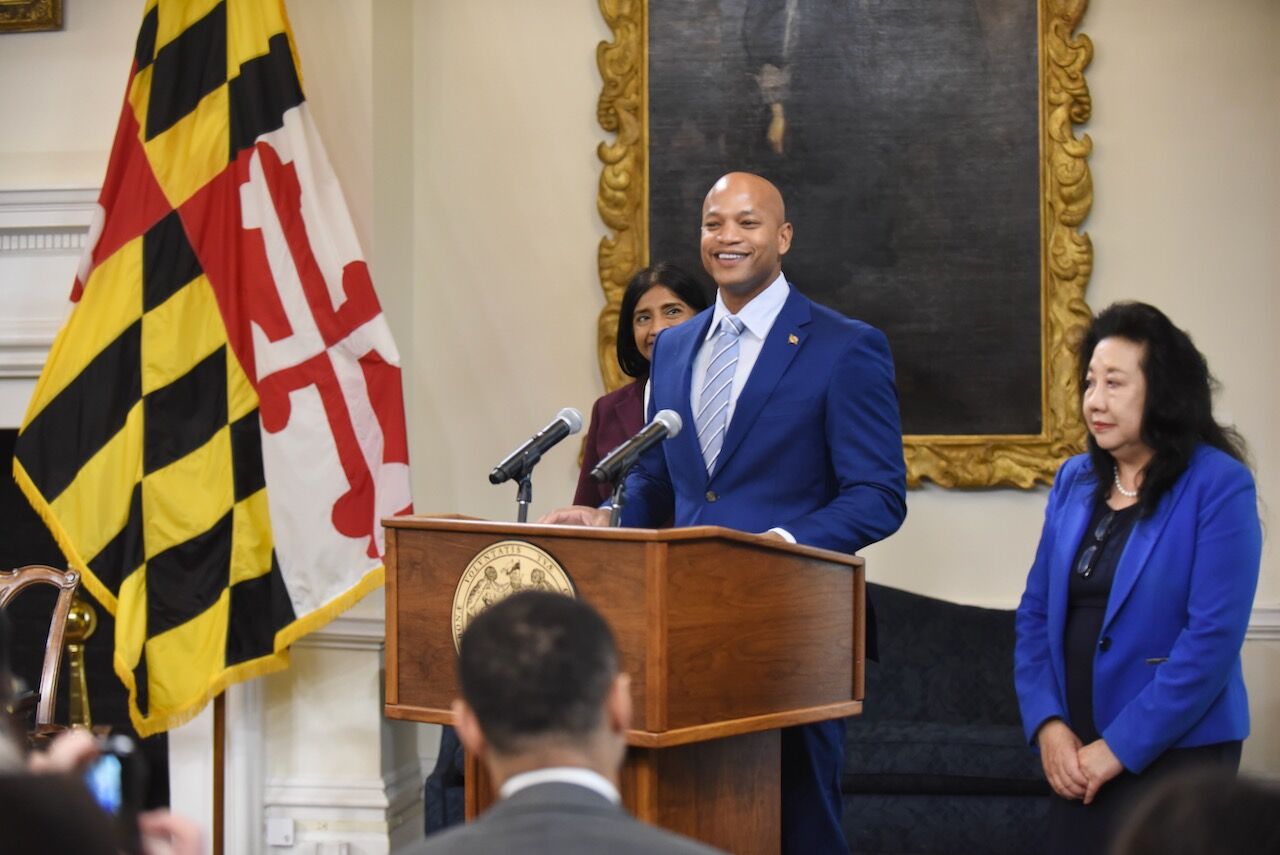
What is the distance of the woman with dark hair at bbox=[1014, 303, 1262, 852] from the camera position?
10.4ft

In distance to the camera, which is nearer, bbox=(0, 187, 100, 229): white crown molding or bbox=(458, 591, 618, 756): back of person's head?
bbox=(458, 591, 618, 756): back of person's head

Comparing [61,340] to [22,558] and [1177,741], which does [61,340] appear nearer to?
[22,558]

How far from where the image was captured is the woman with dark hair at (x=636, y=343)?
14.8 ft

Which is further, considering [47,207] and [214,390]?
[47,207]

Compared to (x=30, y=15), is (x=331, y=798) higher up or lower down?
lower down

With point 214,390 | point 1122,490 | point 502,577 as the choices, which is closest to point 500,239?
point 214,390

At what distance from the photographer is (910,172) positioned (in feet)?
17.5

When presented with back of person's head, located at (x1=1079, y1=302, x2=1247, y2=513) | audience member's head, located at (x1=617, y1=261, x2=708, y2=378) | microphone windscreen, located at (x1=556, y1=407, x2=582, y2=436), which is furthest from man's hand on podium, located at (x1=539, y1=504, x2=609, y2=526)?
audience member's head, located at (x1=617, y1=261, x2=708, y2=378)

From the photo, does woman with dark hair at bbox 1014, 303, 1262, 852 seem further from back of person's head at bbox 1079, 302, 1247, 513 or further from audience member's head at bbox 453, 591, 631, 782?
audience member's head at bbox 453, 591, 631, 782

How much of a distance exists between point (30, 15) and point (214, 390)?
163 centimetres

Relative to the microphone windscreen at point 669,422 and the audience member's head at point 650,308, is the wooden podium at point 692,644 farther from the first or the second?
the audience member's head at point 650,308

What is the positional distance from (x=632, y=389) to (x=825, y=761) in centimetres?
171

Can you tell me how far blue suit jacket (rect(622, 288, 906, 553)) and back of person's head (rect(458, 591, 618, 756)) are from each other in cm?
145

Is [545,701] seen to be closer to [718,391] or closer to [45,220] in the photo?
[718,391]
